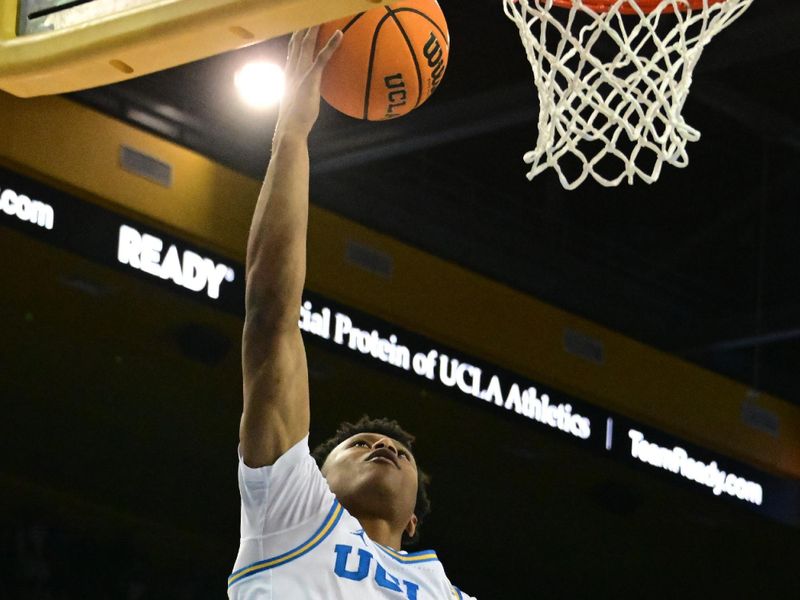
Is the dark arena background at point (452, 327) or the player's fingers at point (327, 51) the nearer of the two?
the player's fingers at point (327, 51)

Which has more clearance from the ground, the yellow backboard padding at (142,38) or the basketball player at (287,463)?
the yellow backboard padding at (142,38)

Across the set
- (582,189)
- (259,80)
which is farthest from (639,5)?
(582,189)

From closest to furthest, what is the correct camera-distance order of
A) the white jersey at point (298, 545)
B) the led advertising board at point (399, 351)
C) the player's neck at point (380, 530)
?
the white jersey at point (298, 545) < the player's neck at point (380, 530) < the led advertising board at point (399, 351)

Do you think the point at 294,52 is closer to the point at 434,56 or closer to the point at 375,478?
the point at 434,56

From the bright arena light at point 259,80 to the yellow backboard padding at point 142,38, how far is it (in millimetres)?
3153

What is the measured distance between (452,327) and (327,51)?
4.46m

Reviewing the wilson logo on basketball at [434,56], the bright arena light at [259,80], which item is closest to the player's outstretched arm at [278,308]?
the wilson logo on basketball at [434,56]

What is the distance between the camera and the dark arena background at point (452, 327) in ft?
21.2

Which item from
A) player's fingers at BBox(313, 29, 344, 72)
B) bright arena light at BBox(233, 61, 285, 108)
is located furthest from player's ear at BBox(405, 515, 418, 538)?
bright arena light at BBox(233, 61, 285, 108)

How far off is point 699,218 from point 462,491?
6.78ft

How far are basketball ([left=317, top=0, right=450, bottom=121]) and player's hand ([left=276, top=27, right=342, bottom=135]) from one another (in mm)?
76

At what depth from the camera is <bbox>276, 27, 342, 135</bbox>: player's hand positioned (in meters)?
3.00

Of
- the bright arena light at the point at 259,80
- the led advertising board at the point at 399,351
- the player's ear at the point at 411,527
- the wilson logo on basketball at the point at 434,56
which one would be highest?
the bright arena light at the point at 259,80

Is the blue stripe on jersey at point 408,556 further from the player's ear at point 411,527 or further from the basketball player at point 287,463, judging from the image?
the player's ear at point 411,527
